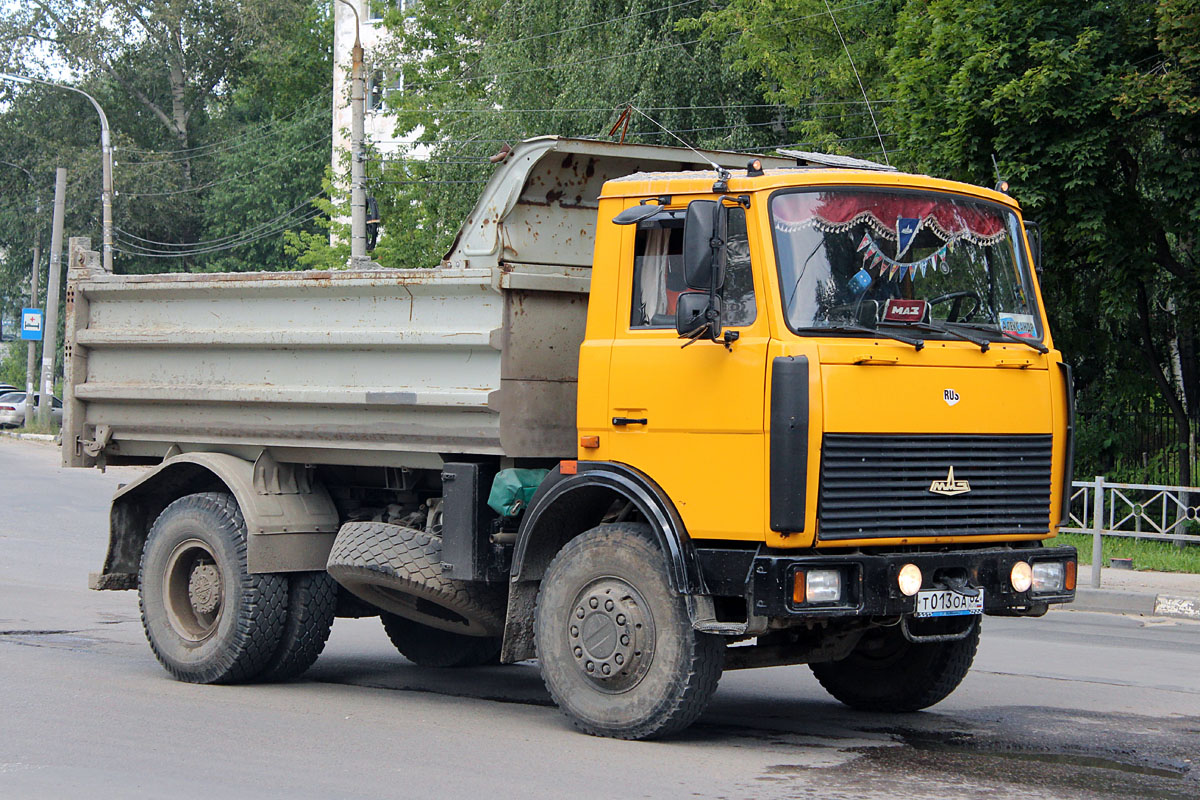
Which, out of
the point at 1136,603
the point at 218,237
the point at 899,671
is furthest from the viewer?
the point at 218,237

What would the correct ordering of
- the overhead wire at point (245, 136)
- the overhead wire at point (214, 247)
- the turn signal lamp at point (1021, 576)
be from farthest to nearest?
the overhead wire at point (245, 136) < the overhead wire at point (214, 247) < the turn signal lamp at point (1021, 576)

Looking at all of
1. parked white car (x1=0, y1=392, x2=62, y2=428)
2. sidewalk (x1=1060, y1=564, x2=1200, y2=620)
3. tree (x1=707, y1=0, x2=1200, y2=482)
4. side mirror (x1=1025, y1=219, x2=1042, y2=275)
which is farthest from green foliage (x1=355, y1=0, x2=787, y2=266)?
parked white car (x1=0, y1=392, x2=62, y2=428)

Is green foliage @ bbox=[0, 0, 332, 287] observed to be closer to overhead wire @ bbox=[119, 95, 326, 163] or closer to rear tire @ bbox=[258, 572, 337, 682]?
overhead wire @ bbox=[119, 95, 326, 163]

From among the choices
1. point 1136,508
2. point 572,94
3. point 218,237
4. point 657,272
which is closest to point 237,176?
point 218,237

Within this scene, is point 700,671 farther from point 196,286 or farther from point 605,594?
point 196,286

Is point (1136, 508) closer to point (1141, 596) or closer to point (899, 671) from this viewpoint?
point (1141, 596)

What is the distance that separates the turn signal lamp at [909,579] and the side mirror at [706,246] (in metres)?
1.44

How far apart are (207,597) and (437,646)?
1.48 meters

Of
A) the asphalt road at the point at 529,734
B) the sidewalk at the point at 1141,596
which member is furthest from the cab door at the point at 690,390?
the sidewalk at the point at 1141,596

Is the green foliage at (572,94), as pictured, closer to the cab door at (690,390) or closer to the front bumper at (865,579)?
the cab door at (690,390)

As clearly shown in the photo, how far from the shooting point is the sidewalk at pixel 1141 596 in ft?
43.6

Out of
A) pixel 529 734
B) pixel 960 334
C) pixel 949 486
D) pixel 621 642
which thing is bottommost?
pixel 529 734

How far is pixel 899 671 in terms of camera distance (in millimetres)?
7824

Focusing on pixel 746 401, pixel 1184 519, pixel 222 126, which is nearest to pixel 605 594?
pixel 746 401
